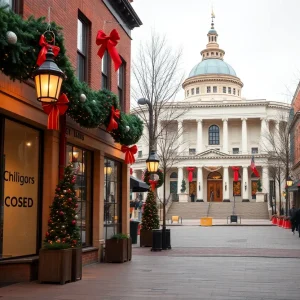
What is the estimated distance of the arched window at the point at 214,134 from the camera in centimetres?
9319

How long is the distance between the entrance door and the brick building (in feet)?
228

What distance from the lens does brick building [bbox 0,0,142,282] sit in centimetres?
1195

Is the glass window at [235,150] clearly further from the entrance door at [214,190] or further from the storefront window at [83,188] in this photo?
the storefront window at [83,188]

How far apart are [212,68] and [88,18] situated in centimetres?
8947

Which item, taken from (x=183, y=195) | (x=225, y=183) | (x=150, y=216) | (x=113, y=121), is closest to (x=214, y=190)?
(x=225, y=183)

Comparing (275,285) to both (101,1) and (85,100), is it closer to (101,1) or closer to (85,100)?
(85,100)

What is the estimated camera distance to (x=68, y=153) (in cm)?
1494

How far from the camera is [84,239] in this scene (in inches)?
632

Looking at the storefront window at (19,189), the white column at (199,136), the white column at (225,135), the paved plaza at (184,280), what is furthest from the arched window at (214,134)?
the storefront window at (19,189)

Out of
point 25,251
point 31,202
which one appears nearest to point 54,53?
point 31,202

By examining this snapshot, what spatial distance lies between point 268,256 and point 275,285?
286 inches

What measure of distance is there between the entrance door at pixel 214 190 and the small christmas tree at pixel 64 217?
252ft

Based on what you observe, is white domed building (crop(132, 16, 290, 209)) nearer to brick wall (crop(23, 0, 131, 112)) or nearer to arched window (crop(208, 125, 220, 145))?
arched window (crop(208, 125, 220, 145))

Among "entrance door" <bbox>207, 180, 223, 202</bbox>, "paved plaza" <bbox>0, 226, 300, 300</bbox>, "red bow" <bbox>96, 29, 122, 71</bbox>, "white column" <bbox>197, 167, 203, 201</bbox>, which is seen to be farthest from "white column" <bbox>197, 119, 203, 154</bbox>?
"red bow" <bbox>96, 29, 122, 71</bbox>
